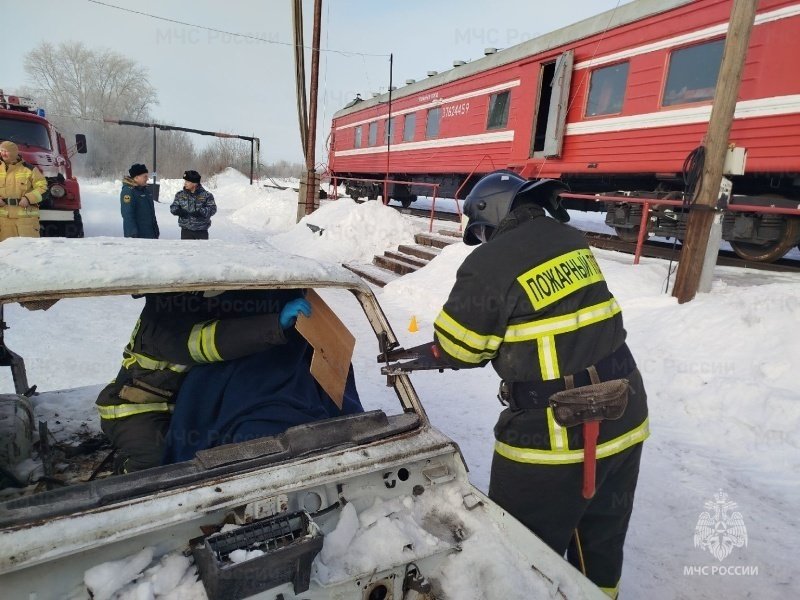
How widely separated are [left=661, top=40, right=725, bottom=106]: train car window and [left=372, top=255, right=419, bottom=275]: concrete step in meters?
4.90

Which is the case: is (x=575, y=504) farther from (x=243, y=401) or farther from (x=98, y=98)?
(x=98, y=98)

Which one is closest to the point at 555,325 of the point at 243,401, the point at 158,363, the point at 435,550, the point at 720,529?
the point at 435,550

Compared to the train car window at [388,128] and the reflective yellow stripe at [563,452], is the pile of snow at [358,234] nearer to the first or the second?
the train car window at [388,128]

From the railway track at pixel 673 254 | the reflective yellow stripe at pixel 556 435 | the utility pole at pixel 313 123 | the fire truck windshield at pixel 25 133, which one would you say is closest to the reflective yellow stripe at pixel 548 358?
the reflective yellow stripe at pixel 556 435

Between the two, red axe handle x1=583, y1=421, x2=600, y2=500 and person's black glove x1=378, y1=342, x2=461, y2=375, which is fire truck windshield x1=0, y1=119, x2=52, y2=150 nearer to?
person's black glove x1=378, y1=342, x2=461, y2=375

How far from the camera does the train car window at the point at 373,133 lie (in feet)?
55.1

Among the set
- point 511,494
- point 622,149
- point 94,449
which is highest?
point 622,149

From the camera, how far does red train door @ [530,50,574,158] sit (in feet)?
29.3

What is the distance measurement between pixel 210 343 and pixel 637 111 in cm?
809

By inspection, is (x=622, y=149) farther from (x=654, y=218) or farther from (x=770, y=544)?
(x=770, y=544)

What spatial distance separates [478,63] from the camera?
11602 mm

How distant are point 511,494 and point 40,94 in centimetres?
5854

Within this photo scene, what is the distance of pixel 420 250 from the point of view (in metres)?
9.76

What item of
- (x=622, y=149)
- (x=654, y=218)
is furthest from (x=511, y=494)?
(x=622, y=149)
